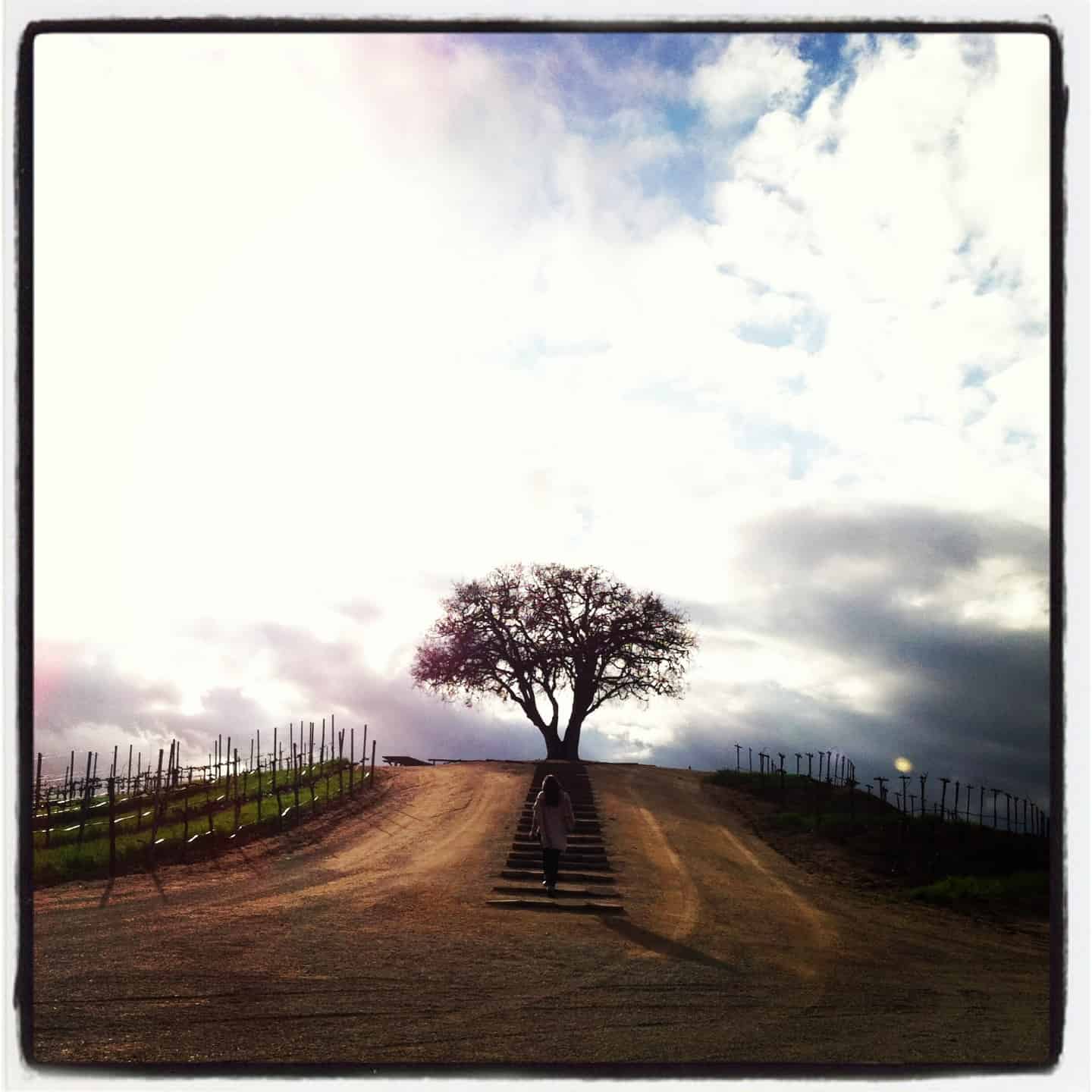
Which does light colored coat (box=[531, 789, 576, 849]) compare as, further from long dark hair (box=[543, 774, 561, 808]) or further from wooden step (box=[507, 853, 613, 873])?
wooden step (box=[507, 853, 613, 873])

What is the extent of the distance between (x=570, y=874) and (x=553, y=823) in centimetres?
235

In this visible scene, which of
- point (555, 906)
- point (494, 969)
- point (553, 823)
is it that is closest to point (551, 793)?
point (553, 823)

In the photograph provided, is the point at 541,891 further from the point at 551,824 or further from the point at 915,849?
the point at 915,849

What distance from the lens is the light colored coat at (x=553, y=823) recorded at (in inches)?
611

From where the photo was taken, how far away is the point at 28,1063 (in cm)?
604

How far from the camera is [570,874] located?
685 inches

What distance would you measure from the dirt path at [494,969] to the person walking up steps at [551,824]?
1.04m

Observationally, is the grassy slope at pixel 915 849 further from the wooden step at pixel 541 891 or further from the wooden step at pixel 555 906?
the wooden step at pixel 555 906

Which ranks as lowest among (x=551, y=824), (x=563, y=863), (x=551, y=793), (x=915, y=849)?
(x=915, y=849)

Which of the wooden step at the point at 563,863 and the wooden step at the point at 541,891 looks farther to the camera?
the wooden step at the point at 563,863

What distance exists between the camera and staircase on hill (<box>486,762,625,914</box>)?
48.7 ft

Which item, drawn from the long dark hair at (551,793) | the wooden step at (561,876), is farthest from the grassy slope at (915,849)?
the long dark hair at (551,793)

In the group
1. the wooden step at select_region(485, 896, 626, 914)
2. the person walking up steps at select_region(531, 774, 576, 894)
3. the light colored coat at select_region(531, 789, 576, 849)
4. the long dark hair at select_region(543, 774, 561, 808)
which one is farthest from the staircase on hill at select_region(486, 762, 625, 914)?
the long dark hair at select_region(543, 774, 561, 808)

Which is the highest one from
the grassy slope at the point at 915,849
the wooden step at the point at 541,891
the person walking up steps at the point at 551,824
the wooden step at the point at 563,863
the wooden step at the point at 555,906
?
the person walking up steps at the point at 551,824
